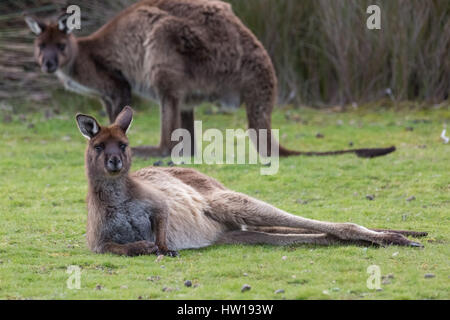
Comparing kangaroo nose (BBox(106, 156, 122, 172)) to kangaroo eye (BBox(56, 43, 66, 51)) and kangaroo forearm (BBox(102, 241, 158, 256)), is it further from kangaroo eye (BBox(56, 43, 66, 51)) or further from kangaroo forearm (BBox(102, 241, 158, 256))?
kangaroo eye (BBox(56, 43, 66, 51))

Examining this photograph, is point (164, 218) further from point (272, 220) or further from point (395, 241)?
point (395, 241)

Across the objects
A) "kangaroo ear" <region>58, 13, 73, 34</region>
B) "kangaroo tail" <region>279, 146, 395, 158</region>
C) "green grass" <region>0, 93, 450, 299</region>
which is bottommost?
"green grass" <region>0, 93, 450, 299</region>

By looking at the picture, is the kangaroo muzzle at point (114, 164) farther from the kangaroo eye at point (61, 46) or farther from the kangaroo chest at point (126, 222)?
the kangaroo eye at point (61, 46)

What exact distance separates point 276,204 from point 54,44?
4.02 meters

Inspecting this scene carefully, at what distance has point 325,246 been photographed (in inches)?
225

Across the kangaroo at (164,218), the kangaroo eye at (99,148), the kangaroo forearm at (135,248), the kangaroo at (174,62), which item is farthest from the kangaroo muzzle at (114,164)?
the kangaroo at (174,62)

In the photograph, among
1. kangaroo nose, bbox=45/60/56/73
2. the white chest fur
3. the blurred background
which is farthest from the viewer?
the blurred background

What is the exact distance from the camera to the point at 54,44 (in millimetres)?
9953

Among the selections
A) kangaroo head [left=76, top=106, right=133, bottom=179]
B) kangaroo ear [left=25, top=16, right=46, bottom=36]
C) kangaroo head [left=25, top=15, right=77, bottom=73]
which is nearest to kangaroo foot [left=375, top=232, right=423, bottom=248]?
kangaroo head [left=76, top=106, right=133, bottom=179]

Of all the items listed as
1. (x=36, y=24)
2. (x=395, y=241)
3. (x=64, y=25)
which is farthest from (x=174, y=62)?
(x=395, y=241)

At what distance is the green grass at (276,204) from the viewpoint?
4.68 m

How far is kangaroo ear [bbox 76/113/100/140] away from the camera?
5.54m

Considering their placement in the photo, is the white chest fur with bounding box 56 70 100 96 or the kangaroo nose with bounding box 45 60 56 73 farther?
the white chest fur with bounding box 56 70 100 96

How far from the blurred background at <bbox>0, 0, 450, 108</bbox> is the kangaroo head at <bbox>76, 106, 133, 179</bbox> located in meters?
7.60
